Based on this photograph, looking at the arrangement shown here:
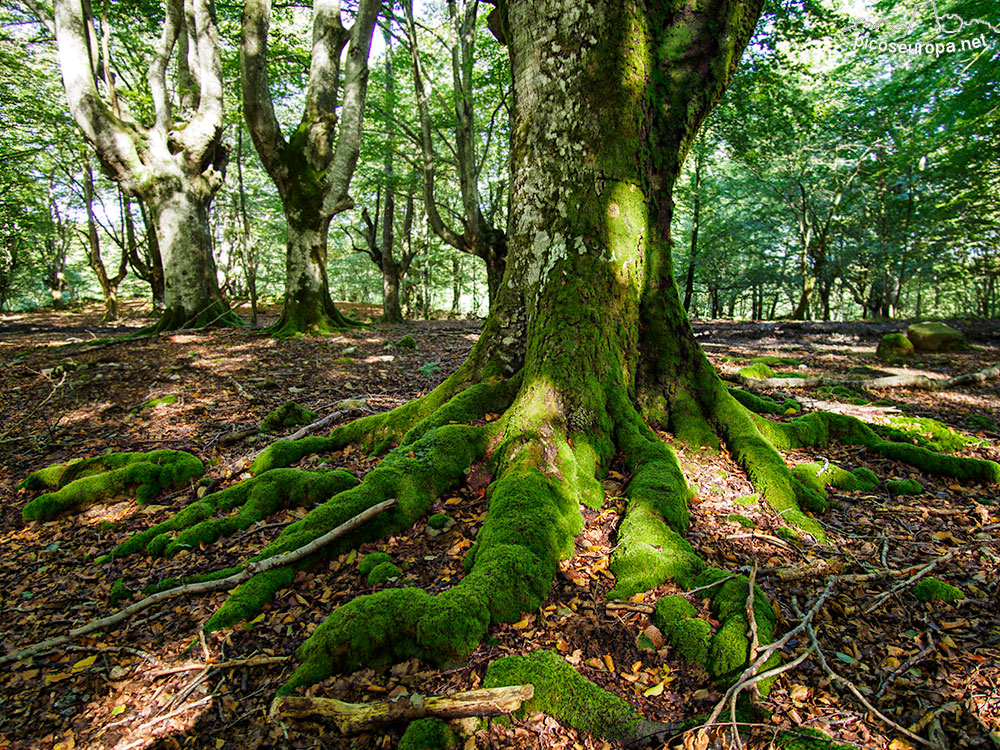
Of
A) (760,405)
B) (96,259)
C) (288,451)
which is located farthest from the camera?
(96,259)

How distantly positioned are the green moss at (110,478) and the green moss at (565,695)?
3.62m

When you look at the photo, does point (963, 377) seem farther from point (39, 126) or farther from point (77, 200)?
point (77, 200)

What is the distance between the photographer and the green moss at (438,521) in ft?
10.2

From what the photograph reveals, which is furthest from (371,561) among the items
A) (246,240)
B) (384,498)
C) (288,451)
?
(246,240)

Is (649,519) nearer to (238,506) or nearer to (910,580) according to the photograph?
(910,580)

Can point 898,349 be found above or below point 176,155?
below

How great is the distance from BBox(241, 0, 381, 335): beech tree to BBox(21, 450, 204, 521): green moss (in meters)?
5.90

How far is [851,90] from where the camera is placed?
60.6 feet

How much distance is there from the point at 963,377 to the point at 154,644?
30.7ft

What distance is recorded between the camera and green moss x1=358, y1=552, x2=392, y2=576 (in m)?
2.75

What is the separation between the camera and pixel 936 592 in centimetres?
245

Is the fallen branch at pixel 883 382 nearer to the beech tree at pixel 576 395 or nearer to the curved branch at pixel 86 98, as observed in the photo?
the beech tree at pixel 576 395

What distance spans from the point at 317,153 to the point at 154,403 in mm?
6644

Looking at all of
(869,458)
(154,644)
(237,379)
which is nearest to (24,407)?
(237,379)
